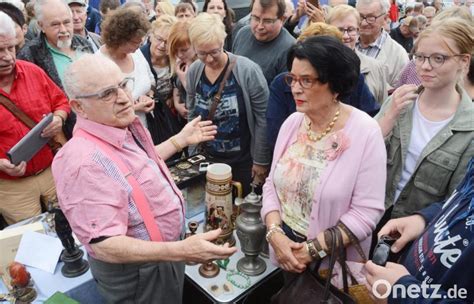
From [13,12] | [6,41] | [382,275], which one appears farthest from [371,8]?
[13,12]

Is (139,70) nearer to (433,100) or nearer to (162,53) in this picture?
(162,53)

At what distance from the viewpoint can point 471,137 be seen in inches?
71.6

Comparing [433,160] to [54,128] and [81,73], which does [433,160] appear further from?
[54,128]

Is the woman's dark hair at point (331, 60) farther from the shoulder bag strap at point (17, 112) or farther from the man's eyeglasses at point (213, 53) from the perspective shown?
the shoulder bag strap at point (17, 112)

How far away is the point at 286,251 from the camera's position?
176 cm

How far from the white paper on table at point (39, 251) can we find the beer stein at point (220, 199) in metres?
0.88

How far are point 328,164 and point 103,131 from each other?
3.38ft

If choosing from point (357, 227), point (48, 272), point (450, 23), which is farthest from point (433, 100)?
point (48, 272)

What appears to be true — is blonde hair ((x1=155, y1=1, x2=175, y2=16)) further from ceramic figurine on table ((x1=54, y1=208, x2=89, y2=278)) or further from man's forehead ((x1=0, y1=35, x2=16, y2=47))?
ceramic figurine on table ((x1=54, y1=208, x2=89, y2=278))

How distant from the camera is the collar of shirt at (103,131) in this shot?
60.8 inches

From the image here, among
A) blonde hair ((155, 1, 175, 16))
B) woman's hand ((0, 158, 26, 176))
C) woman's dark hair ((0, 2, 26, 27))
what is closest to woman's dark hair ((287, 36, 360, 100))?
woman's hand ((0, 158, 26, 176))

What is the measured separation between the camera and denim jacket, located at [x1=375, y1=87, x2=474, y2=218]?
183cm

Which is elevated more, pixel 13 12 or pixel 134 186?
pixel 13 12

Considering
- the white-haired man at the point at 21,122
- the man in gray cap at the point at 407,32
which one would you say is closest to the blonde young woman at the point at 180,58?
the white-haired man at the point at 21,122
